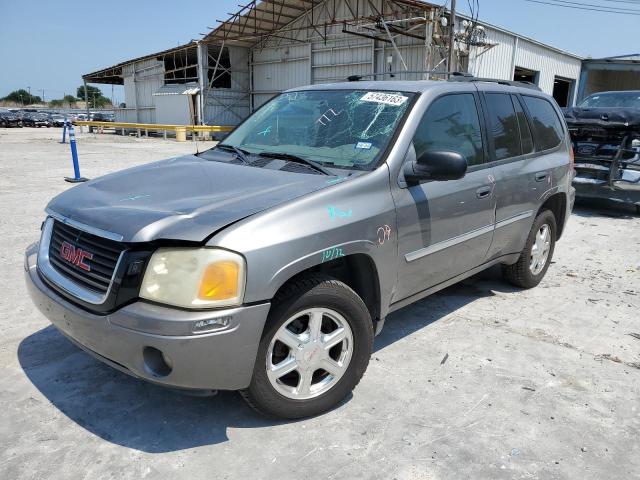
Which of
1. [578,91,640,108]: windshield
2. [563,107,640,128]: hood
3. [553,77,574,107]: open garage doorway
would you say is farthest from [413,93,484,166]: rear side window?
[553,77,574,107]: open garage doorway

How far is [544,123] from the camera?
477cm

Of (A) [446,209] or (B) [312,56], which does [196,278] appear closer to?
(A) [446,209]

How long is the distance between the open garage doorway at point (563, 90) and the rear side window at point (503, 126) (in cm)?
2623

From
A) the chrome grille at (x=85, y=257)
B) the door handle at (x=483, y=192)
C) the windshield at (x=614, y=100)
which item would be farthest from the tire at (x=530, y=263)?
the windshield at (x=614, y=100)

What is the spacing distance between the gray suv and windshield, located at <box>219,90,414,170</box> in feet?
0.05

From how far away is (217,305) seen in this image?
90.1 inches

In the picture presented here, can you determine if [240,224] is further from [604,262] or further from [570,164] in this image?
[604,262]

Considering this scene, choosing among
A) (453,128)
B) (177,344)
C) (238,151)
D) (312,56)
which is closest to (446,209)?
(453,128)

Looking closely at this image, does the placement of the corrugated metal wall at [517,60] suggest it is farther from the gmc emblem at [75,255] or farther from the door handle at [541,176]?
the gmc emblem at [75,255]

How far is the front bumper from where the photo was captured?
2246mm

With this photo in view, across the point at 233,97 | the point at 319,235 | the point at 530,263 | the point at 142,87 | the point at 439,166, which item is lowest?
the point at 530,263

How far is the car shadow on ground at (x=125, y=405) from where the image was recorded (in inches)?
104

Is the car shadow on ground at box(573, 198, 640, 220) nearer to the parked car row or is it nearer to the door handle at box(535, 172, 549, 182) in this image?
the door handle at box(535, 172, 549, 182)

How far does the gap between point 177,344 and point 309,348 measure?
73 centimetres
